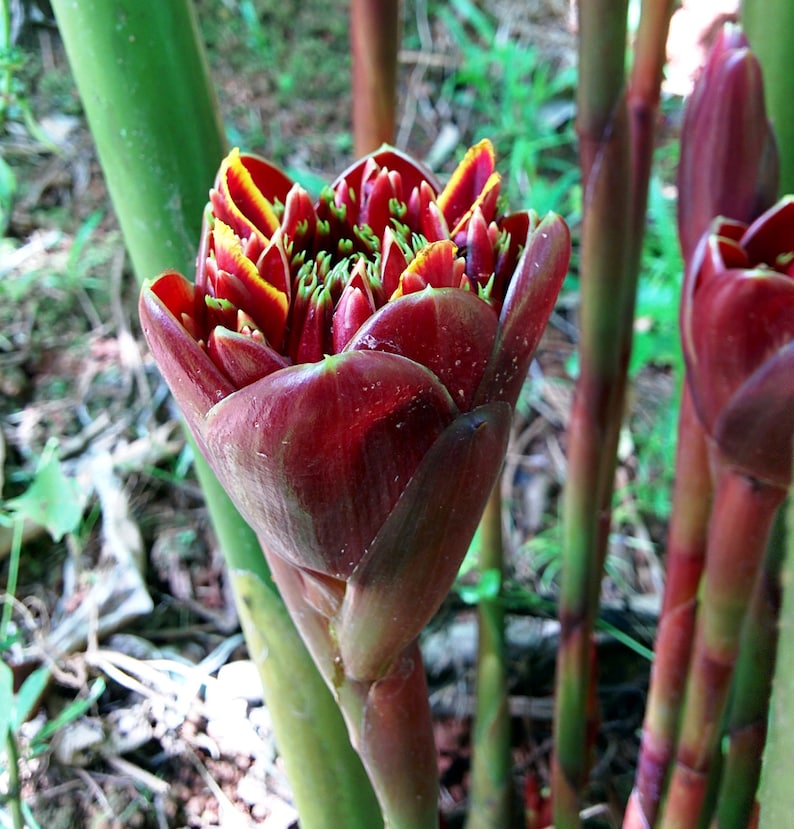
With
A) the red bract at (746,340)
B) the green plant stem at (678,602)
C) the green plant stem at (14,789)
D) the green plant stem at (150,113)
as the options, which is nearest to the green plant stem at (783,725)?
the red bract at (746,340)

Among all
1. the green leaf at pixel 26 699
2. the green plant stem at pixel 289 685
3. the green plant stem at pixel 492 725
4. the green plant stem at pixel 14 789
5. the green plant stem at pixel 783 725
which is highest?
the green plant stem at pixel 783 725

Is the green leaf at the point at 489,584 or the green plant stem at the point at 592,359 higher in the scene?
the green plant stem at the point at 592,359

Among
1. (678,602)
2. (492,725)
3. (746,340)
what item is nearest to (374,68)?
(746,340)

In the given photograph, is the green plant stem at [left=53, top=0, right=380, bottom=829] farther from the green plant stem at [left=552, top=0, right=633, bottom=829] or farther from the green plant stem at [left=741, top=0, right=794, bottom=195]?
the green plant stem at [left=741, top=0, right=794, bottom=195]

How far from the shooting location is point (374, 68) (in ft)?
1.40

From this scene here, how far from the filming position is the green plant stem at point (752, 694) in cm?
43

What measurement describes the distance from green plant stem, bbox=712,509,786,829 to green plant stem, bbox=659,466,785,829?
26mm

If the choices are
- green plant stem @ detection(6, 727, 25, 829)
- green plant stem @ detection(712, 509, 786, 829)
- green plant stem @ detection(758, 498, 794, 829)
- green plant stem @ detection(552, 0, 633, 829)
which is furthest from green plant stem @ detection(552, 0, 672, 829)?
green plant stem @ detection(6, 727, 25, 829)

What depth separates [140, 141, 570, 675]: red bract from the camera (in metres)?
0.24

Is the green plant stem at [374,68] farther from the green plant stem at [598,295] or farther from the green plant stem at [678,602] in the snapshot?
the green plant stem at [678,602]

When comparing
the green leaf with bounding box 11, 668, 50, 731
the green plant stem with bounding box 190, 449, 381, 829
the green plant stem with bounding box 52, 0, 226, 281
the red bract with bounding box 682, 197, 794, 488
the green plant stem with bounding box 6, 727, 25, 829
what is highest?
the green plant stem with bounding box 52, 0, 226, 281

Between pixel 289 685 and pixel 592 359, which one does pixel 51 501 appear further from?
pixel 592 359

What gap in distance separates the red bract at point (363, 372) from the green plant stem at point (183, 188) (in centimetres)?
8

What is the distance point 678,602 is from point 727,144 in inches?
10.5
